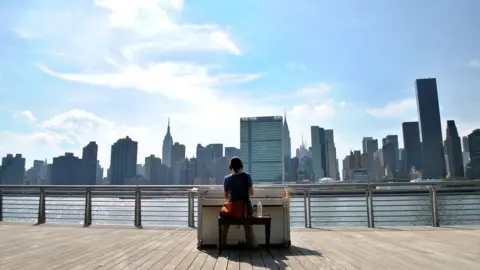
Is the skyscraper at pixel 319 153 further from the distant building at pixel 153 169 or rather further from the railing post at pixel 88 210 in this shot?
the railing post at pixel 88 210

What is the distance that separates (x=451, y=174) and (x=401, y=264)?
91.0 meters

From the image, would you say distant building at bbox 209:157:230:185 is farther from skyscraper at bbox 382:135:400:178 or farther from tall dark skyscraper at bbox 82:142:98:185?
skyscraper at bbox 382:135:400:178

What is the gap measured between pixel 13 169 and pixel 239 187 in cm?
6511

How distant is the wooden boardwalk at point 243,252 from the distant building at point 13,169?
58.1 metres

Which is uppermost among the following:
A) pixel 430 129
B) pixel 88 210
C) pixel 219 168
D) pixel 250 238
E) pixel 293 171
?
pixel 430 129

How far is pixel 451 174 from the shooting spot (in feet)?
265

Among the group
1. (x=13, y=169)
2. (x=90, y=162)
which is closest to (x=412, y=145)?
(x=90, y=162)

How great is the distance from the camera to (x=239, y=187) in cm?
489

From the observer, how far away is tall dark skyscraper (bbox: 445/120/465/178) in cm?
8101

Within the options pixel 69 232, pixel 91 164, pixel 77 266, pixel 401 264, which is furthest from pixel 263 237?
pixel 91 164

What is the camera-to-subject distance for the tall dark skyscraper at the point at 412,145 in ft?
305

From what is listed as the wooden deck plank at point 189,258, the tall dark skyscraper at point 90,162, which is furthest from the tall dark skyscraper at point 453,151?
the wooden deck plank at point 189,258

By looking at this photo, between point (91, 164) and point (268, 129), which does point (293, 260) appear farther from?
point (268, 129)

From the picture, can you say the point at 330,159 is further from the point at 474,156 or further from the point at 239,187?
the point at 239,187
